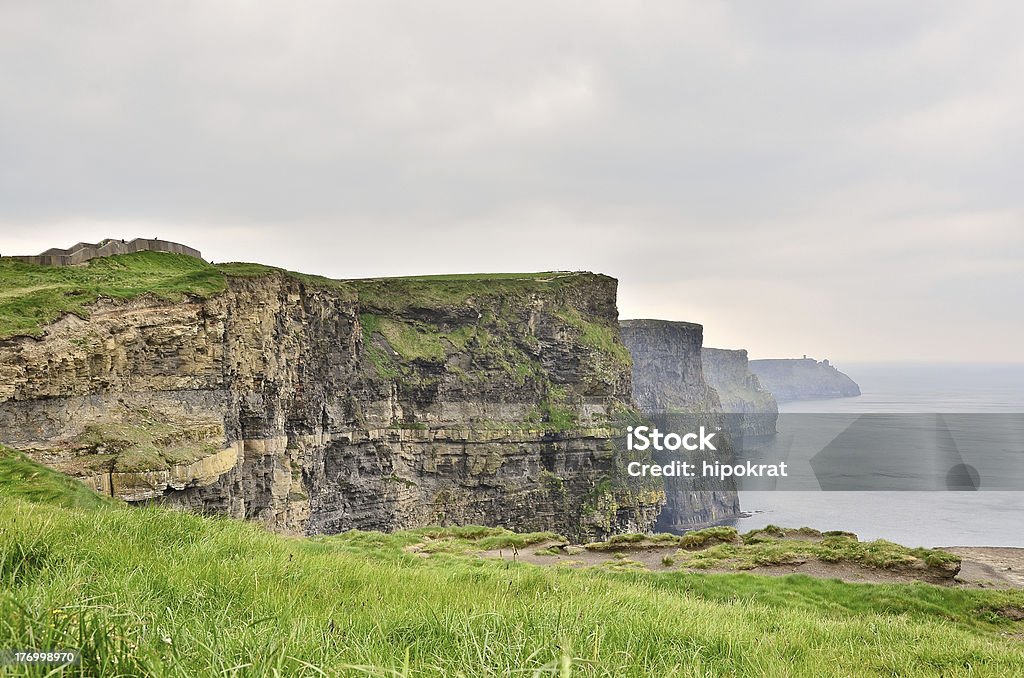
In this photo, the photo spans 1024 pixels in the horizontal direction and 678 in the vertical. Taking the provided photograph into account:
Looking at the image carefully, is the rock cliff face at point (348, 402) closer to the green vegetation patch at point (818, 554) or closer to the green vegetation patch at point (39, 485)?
the green vegetation patch at point (39, 485)

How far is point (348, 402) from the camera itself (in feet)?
152

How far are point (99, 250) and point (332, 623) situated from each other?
103 feet

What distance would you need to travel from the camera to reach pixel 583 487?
54312 mm

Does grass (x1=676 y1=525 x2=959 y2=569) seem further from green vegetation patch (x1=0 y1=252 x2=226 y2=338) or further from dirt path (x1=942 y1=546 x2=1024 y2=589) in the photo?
green vegetation patch (x1=0 y1=252 x2=226 y2=338)

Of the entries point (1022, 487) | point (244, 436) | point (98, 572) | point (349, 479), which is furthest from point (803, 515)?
point (98, 572)

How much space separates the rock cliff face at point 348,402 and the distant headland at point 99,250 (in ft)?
13.2

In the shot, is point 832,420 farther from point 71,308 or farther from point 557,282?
point 71,308

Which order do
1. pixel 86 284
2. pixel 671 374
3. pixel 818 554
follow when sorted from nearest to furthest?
pixel 818 554 → pixel 86 284 → pixel 671 374

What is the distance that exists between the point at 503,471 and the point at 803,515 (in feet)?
172

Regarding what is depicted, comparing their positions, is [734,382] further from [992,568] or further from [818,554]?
[818,554]

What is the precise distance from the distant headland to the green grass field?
23448 mm

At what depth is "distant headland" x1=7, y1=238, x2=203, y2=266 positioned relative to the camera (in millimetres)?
26844

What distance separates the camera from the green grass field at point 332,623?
2.63m

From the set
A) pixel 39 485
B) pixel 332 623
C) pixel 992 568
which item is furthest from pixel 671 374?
pixel 332 623
